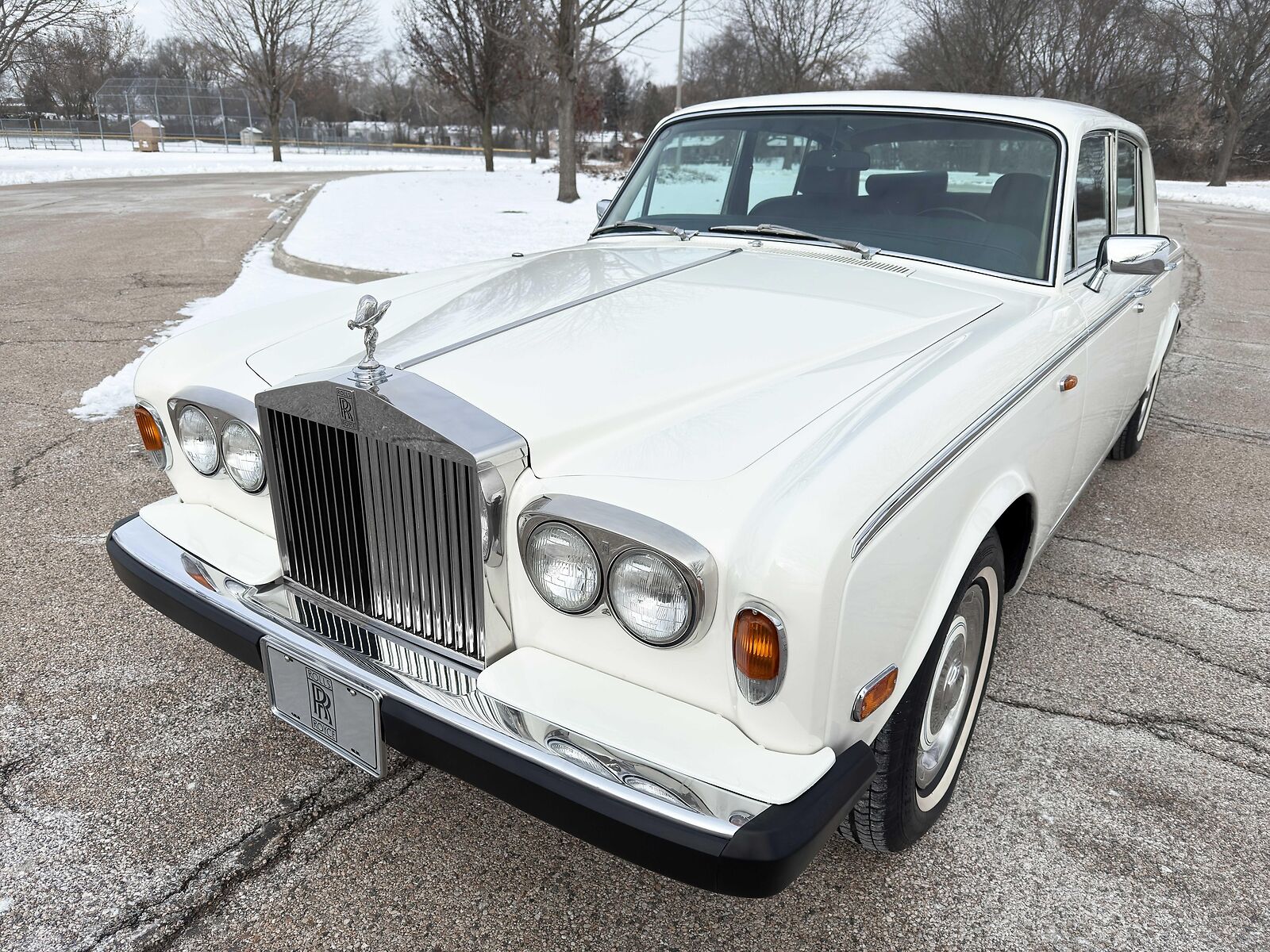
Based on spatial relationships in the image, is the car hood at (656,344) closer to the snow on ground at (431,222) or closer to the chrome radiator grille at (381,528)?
the chrome radiator grille at (381,528)

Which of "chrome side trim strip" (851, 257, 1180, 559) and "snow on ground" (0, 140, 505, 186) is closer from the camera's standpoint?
"chrome side trim strip" (851, 257, 1180, 559)

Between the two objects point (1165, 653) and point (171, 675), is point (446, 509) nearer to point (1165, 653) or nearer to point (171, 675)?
point (171, 675)

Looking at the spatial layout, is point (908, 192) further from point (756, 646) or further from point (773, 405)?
point (756, 646)

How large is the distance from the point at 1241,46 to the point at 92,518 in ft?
130

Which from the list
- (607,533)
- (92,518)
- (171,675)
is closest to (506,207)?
(92,518)

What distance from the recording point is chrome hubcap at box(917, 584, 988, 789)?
1984mm

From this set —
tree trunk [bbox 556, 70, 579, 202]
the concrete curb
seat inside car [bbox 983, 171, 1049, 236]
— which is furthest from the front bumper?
tree trunk [bbox 556, 70, 579, 202]

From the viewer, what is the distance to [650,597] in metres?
1.51

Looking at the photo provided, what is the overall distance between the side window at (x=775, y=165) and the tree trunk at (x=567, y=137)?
40.7 ft

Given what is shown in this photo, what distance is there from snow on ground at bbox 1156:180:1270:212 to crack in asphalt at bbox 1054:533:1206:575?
978 inches

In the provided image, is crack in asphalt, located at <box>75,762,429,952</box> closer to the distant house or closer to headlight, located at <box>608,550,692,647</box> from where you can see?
headlight, located at <box>608,550,692,647</box>

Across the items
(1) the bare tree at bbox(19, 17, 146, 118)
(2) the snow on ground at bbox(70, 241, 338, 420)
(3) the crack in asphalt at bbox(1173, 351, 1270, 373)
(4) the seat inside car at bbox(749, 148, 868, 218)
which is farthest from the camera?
(1) the bare tree at bbox(19, 17, 146, 118)

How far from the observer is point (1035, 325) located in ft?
7.81

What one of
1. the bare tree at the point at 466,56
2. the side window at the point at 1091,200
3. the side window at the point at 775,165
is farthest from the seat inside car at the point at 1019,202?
the bare tree at the point at 466,56
